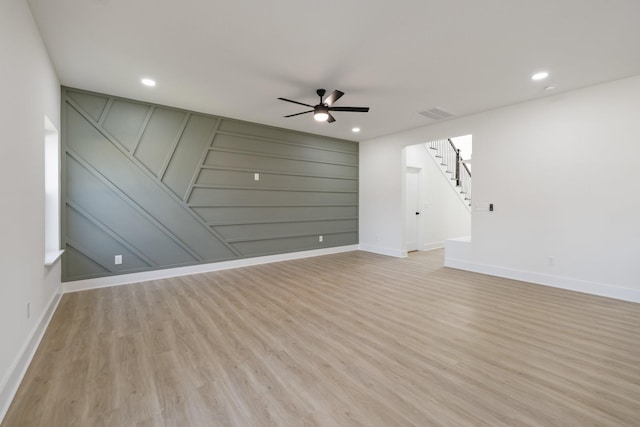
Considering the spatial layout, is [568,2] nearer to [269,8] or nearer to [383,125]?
[269,8]

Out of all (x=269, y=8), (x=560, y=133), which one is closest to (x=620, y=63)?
(x=560, y=133)

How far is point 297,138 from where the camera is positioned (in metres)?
5.92

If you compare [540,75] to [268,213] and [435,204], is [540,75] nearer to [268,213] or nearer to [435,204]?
[435,204]

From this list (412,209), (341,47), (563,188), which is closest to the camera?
(341,47)

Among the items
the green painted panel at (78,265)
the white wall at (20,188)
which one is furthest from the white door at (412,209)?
the white wall at (20,188)

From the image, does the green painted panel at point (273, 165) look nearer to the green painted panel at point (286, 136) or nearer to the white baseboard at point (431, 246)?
the green painted panel at point (286, 136)

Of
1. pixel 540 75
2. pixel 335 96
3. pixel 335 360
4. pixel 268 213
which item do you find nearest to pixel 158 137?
pixel 268 213

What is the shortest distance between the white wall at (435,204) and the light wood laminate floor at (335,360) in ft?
11.1

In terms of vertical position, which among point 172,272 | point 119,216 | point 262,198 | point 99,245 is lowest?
point 172,272

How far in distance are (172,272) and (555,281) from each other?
5.95 metres

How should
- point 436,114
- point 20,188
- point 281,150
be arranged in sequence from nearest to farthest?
point 20,188 < point 436,114 < point 281,150

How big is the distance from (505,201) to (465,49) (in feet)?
8.99

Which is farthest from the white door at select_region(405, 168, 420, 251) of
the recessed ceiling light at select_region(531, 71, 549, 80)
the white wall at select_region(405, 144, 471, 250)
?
the recessed ceiling light at select_region(531, 71, 549, 80)

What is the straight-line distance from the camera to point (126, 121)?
4043mm
